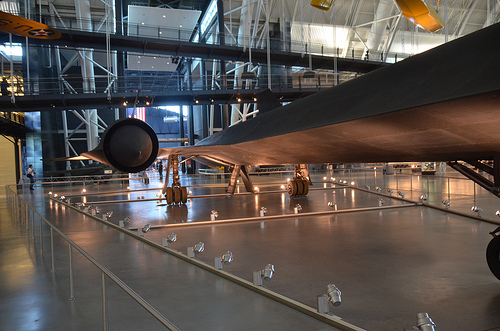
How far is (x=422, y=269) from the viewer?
3973mm

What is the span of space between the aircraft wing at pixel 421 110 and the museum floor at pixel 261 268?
1.24 meters

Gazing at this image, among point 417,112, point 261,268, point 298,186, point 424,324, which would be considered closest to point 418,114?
point 417,112

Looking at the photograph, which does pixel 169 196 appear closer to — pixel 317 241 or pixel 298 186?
pixel 298 186

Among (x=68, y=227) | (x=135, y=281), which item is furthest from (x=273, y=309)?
(x=68, y=227)

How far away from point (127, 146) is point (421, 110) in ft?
17.3

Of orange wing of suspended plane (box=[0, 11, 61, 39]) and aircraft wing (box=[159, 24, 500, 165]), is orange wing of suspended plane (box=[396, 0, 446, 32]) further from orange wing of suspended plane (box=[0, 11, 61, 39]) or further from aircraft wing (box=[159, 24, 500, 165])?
orange wing of suspended plane (box=[0, 11, 61, 39])

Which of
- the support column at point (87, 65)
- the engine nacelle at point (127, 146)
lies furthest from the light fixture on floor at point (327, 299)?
the support column at point (87, 65)

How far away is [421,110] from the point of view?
237 centimetres

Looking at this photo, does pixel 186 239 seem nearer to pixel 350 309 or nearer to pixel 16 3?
pixel 350 309

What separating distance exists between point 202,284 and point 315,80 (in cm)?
2366

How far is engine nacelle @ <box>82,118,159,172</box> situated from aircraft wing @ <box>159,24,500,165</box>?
130 inches

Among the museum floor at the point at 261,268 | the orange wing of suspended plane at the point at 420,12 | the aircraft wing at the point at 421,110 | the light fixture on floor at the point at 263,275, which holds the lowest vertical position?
the museum floor at the point at 261,268

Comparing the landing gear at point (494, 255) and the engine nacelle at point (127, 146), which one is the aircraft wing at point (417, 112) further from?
the engine nacelle at point (127, 146)

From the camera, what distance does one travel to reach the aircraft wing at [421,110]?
214 cm
